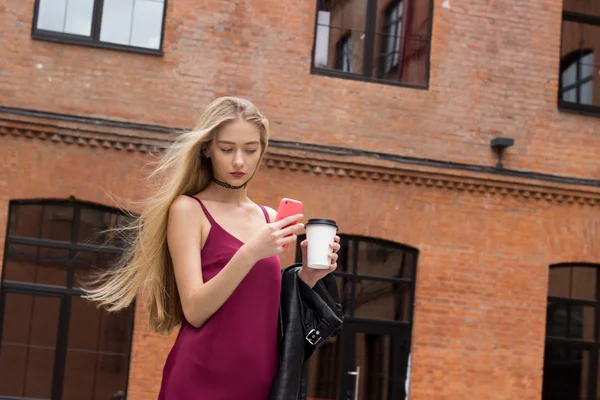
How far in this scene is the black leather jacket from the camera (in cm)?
319

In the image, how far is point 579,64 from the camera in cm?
1307

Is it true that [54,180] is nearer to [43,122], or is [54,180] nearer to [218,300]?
[43,122]

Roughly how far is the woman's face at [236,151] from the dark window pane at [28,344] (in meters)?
8.35

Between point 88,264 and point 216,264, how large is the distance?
329 inches

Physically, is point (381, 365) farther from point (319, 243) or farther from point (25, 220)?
point (319, 243)


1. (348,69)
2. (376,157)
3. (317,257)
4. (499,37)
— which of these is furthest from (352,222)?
(317,257)

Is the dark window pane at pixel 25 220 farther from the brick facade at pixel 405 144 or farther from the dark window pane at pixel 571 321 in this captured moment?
the dark window pane at pixel 571 321

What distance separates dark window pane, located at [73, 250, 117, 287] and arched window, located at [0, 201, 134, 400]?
0.04ft

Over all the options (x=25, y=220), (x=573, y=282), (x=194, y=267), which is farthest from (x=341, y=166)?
(x=194, y=267)

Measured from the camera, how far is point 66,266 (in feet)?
37.0

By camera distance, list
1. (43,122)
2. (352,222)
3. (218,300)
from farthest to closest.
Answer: (352,222)
(43,122)
(218,300)

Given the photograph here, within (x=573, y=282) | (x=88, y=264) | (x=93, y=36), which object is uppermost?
(x=93, y=36)

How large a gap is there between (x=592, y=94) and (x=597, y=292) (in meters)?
2.57

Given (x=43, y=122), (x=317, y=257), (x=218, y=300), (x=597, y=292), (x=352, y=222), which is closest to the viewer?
(x=218, y=300)
